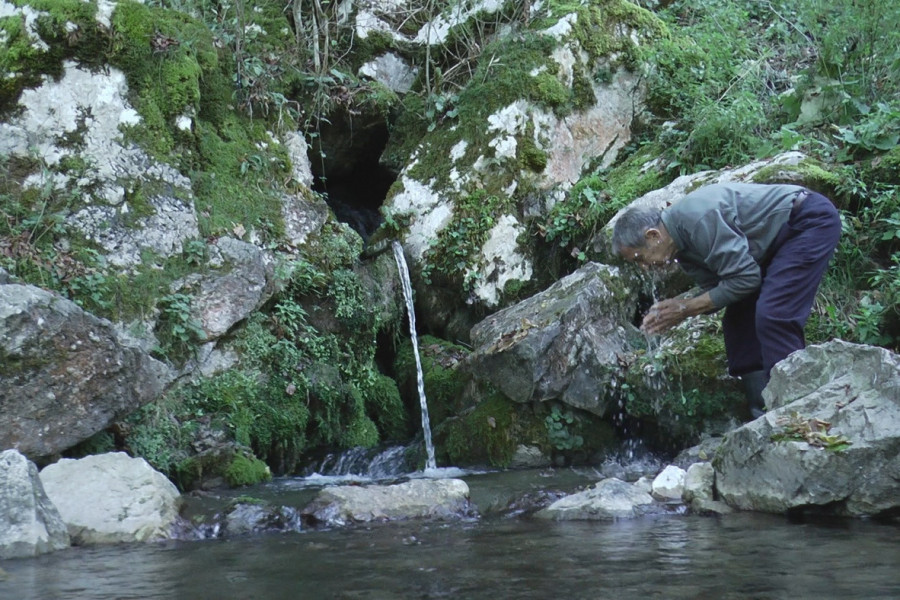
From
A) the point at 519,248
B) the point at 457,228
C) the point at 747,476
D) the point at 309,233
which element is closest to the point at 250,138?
the point at 309,233

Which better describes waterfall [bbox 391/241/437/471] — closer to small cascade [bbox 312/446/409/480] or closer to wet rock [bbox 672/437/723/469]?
small cascade [bbox 312/446/409/480]

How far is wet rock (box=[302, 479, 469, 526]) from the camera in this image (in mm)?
4980

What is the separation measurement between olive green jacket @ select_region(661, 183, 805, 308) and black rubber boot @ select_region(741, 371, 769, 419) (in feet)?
2.36

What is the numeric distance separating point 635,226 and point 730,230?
494mm

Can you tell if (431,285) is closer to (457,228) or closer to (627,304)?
(457,228)

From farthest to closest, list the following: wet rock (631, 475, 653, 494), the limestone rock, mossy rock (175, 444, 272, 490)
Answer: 1. the limestone rock
2. mossy rock (175, 444, 272, 490)
3. wet rock (631, 475, 653, 494)

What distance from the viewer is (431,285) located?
858cm

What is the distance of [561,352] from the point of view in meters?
6.85

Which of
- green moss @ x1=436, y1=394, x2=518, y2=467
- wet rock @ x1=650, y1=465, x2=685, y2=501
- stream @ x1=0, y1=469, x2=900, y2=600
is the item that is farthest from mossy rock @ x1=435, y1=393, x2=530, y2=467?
stream @ x1=0, y1=469, x2=900, y2=600

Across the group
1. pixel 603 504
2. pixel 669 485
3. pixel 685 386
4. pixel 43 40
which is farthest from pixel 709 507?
pixel 43 40

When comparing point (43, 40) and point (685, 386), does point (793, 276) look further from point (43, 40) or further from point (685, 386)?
point (43, 40)

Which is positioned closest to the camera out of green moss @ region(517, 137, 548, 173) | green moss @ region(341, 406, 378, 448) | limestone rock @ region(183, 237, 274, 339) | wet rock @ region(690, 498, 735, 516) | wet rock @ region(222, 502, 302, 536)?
wet rock @ region(690, 498, 735, 516)

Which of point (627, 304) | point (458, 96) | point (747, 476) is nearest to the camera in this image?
point (747, 476)

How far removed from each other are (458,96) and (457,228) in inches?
70.8
